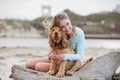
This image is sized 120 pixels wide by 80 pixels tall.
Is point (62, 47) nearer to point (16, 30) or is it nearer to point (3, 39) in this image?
point (16, 30)

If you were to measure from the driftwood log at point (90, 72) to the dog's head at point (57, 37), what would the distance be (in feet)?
1.04

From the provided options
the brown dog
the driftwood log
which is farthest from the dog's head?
the driftwood log

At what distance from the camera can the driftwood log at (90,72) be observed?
12.8 feet

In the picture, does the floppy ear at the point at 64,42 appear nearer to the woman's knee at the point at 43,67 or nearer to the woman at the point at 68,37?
the woman at the point at 68,37

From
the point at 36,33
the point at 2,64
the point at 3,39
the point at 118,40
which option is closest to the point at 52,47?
the point at 2,64

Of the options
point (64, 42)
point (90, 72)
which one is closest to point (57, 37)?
point (64, 42)

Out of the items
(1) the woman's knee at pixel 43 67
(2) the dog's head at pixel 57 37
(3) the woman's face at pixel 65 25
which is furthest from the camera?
(1) the woman's knee at pixel 43 67

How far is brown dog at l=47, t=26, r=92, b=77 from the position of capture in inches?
147

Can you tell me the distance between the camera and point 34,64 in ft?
14.4

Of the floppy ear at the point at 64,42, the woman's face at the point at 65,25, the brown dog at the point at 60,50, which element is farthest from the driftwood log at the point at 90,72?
the woman's face at the point at 65,25

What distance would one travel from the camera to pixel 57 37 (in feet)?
12.2

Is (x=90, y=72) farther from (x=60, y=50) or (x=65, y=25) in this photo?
(x=65, y=25)

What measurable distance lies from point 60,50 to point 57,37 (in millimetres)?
248

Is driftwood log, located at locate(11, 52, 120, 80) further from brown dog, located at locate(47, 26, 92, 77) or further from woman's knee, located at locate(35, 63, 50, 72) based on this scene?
woman's knee, located at locate(35, 63, 50, 72)
